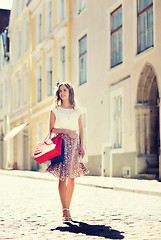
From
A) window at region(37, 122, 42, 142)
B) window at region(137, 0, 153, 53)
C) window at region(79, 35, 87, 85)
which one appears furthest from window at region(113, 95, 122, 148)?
window at region(37, 122, 42, 142)

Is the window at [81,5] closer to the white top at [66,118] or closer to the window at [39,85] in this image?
the window at [39,85]

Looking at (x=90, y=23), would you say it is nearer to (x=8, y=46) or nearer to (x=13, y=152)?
(x=13, y=152)

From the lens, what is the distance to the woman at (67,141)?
6932 mm

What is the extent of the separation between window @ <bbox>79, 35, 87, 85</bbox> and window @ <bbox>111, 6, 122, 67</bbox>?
3241mm

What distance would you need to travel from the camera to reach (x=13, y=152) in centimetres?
3638

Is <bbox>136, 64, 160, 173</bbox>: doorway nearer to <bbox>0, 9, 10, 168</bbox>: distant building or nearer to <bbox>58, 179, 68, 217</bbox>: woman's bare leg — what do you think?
<bbox>58, 179, 68, 217</bbox>: woman's bare leg

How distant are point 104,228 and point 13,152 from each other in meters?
30.4

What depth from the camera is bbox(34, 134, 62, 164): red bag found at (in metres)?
6.72

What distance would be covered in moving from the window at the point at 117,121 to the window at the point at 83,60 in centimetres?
373

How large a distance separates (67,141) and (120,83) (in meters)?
11.7

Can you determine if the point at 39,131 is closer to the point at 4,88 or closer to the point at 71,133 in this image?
the point at 4,88

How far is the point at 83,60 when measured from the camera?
74.8 feet

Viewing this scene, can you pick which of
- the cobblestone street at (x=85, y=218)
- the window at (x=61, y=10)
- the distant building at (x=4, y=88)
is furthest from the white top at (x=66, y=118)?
the distant building at (x=4, y=88)

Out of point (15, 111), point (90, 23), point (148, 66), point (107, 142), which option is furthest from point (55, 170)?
point (15, 111)
